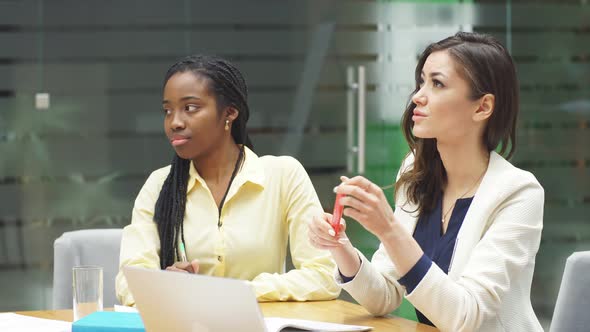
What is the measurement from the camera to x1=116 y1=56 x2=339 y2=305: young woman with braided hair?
285 centimetres

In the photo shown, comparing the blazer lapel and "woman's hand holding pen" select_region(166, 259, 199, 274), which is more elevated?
the blazer lapel

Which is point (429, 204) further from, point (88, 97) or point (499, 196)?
point (88, 97)

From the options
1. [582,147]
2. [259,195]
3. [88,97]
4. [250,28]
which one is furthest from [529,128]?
[259,195]

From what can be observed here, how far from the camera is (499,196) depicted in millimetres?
2344

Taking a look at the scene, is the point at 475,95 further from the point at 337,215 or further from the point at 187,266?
the point at 187,266

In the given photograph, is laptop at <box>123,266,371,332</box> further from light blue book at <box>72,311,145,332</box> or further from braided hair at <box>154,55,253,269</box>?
braided hair at <box>154,55,253,269</box>

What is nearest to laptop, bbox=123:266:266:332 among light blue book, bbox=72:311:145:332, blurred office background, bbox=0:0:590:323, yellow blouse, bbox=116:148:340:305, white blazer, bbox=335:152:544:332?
light blue book, bbox=72:311:145:332

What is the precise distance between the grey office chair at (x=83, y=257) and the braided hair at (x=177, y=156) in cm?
32

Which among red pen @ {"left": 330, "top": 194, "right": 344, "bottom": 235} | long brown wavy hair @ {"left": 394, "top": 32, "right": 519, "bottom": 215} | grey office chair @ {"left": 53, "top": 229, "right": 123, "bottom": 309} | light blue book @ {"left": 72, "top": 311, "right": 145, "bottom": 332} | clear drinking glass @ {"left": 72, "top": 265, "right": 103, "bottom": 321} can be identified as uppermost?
long brown wavy hair @ {"left": 394, "top": 32, "right": 519, "bottom": 215}

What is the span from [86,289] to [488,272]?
87cm

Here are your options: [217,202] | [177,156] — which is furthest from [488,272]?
[177,156]

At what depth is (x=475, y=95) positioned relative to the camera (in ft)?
7.97

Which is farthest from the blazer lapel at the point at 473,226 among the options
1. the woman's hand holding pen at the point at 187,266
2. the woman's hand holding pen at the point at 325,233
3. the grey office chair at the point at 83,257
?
the grey office chair at the point at 83,257

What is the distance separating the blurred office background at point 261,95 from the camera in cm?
500
